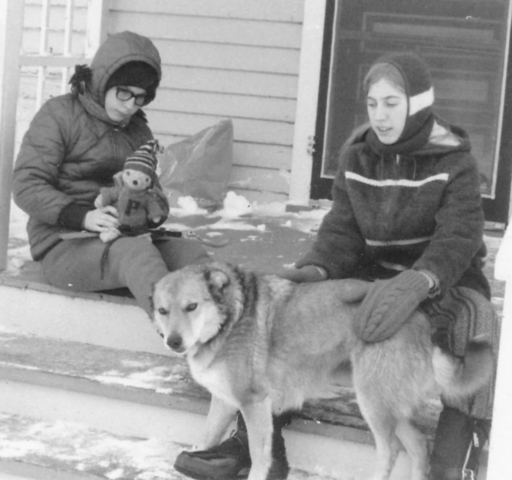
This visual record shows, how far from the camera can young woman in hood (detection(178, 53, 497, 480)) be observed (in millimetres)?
2797

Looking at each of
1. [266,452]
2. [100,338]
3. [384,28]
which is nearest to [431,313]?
[266,452]

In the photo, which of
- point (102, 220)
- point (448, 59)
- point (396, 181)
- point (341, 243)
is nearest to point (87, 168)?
point (102, 220)

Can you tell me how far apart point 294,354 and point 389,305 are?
0.42 metres

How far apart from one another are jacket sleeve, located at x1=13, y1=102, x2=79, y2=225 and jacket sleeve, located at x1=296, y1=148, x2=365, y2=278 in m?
1.15

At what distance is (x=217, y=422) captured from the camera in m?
3.16

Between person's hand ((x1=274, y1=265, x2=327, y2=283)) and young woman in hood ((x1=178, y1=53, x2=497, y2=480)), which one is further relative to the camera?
person's hand ((x1=274, y1=265, x2=327, y2=283))

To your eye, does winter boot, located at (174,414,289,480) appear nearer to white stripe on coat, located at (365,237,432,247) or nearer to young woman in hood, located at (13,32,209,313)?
white stripe on coat, located at (365,237,432,247)

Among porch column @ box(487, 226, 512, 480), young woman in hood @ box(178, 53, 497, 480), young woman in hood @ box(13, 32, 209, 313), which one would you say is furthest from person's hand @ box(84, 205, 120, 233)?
porch column @ box(487, 226, 512, 480)

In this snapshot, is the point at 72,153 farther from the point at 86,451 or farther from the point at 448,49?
the point at 448,49

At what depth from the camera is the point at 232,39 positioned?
6324 mm

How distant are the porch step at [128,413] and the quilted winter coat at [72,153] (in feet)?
1.96

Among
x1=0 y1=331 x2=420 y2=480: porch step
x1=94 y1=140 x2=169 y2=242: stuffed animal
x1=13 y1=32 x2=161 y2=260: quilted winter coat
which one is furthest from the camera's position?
x1=13 y1=32 x2=161 y2=260: quilted winter coat

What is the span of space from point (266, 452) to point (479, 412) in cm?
71

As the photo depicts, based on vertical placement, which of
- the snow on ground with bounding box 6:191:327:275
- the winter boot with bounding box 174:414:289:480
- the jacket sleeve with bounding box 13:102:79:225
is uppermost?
the jacket sleeve with bounding box 13:102:79:225
